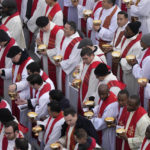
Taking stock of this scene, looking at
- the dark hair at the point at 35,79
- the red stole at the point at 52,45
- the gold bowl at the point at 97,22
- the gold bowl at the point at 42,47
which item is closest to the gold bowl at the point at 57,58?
the gold bowl at the point at 42,47

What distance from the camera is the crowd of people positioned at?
10891mm

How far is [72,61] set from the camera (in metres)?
12.9

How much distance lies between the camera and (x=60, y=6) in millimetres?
15680

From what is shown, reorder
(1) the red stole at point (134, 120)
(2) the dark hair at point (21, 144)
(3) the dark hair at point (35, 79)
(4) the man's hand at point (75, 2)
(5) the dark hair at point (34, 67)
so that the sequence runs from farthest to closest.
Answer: (4) the man's hand at point (75, 2)
(5) the dark hair at point (34, 67)
(3) the dark hair at point (35, 79)
(1) the red stole at point (134, 120)
(2) the dark hair at point (21, 144)

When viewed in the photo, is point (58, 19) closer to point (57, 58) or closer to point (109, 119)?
point (57, 58)

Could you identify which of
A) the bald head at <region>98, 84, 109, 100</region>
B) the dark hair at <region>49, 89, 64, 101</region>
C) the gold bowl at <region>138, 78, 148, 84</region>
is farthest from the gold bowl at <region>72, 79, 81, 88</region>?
the gold bowl at <region>138, 78, 148, 84</region>

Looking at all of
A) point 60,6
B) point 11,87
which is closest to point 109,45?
point 11,87

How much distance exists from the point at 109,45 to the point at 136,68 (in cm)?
111

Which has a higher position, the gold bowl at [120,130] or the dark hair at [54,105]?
the dark hair at [54,105]

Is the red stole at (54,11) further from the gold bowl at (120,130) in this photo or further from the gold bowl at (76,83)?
the gold bowl at (120,130)

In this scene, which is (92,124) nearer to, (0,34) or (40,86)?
(40,86)

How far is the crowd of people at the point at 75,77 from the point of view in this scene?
10.9m

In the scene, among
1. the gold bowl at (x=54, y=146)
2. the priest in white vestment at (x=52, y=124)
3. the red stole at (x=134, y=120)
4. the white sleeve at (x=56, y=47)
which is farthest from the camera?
the white sleeve at (x=56, y=47)

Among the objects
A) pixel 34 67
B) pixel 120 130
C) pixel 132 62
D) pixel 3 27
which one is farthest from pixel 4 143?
pixel 3 27
